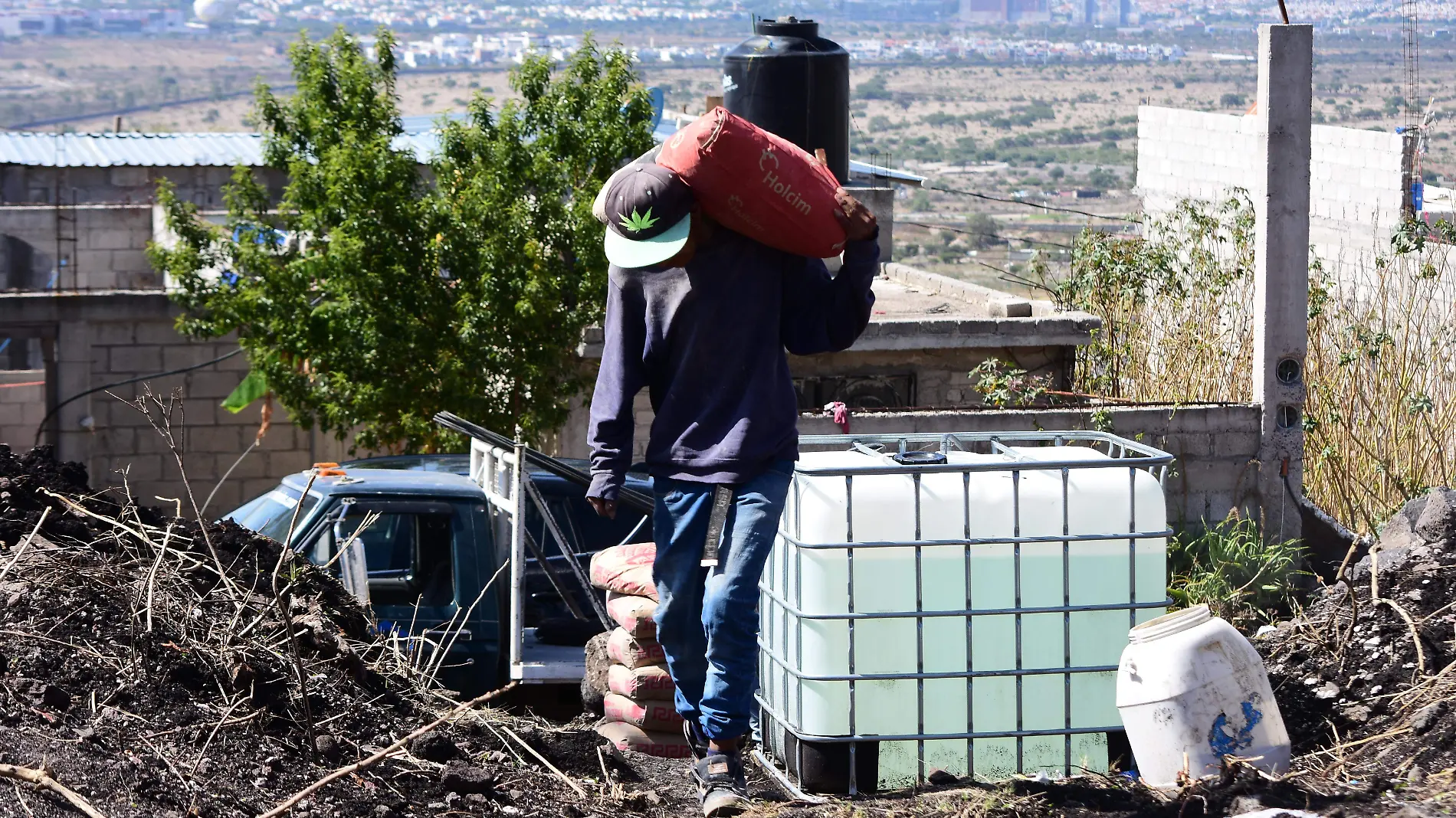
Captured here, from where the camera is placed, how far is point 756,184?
4.47 meters

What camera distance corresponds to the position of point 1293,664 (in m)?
5.77

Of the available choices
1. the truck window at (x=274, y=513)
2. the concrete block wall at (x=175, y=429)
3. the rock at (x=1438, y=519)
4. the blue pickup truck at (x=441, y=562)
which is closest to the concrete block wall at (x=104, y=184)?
the concrete block wall at (x=175, y=429)

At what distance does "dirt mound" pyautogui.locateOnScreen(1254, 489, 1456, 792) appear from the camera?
180 inches

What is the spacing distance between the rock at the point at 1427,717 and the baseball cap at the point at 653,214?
8.84 feet

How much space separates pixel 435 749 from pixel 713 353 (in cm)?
157

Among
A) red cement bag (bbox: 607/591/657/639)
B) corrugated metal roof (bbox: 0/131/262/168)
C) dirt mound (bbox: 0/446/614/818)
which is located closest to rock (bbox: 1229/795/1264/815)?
dirt mound (bbox: 0/446/614/818)

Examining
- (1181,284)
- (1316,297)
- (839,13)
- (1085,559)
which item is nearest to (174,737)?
(1085,559)

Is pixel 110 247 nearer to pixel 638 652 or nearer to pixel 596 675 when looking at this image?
pixel 596 675

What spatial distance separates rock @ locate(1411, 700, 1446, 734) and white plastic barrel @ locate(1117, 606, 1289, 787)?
45 centimetres

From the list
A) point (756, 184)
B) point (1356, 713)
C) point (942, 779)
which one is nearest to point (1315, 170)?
point (1356, 713)

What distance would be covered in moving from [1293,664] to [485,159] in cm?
827

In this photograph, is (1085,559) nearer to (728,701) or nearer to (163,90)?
(728,701)

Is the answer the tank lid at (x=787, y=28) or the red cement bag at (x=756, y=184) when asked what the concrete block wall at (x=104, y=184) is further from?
the red cement bag at (x=756, y=184)

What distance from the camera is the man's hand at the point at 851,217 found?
4547 mm
